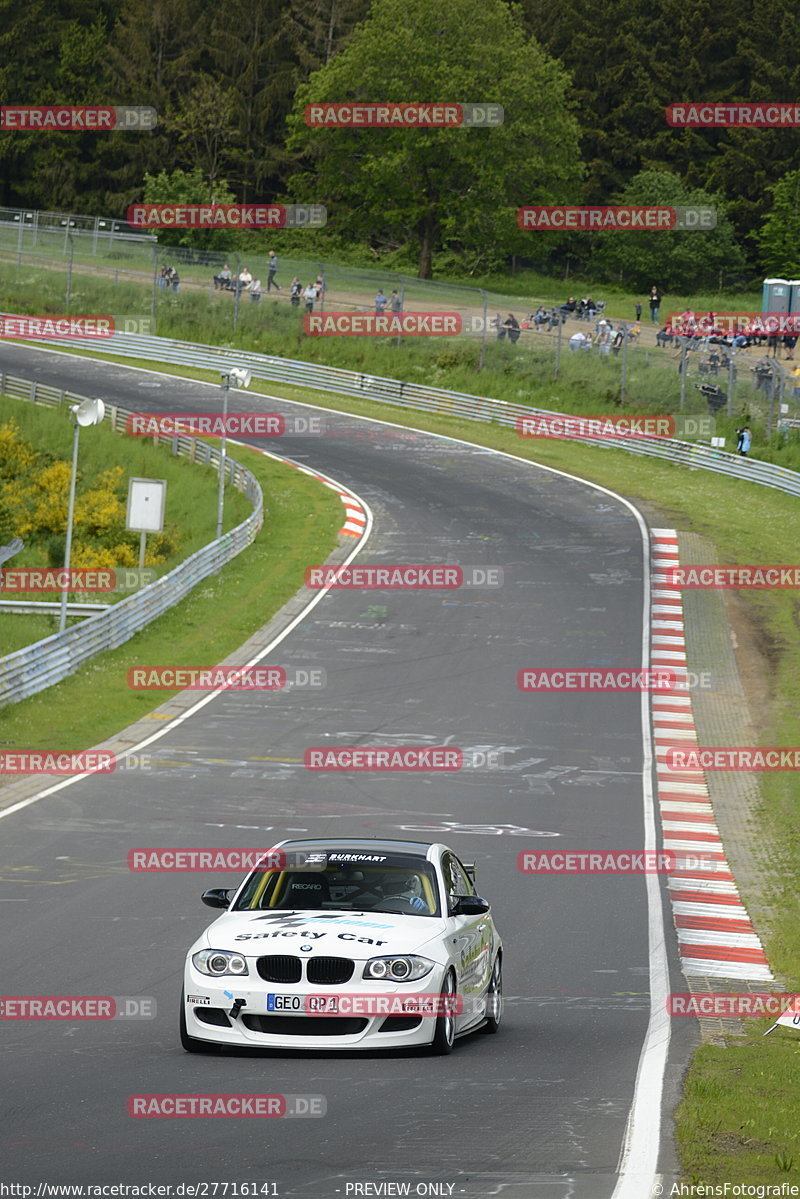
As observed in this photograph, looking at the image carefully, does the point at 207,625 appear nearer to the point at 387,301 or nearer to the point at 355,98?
the point at 387,301

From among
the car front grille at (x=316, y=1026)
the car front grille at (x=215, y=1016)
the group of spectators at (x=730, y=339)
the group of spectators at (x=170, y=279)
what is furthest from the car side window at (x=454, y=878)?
the group of spectators at (x=170, y=279)

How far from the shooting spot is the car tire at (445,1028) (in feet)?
32.3

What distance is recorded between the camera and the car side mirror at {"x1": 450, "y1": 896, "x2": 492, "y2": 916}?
35.4ft

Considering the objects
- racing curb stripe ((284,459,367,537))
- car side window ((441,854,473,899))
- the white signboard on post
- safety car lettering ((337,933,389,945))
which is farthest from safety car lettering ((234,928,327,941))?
racing curb stripe ((284,459,367,537))

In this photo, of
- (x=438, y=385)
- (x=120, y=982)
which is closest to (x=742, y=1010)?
(x=120, y=982)

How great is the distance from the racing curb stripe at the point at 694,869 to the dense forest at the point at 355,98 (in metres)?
67.0

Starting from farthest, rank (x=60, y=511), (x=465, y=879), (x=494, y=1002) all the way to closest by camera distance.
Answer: (x=60, y=511) → (x=465, y=879) → (x=494, y=1002)

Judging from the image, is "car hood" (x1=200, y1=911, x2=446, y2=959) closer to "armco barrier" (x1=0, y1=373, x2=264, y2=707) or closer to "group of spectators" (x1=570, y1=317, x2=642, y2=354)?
"armco barrier" (x1=0, y1=373, x2=264, y2=707)

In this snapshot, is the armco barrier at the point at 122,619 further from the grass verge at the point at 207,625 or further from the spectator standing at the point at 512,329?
the spectator standing at the point at 512,329

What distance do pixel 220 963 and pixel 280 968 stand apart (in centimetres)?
39

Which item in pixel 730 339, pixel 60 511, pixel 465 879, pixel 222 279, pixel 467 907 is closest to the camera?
pixel 467 907

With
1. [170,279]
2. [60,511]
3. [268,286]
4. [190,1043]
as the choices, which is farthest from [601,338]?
[190,1043]

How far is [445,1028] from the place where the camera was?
391 inches

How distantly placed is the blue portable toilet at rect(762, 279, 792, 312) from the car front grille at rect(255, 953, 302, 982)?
68.2 metres
